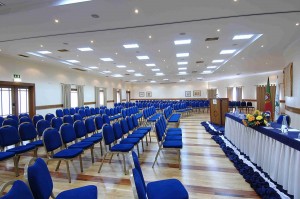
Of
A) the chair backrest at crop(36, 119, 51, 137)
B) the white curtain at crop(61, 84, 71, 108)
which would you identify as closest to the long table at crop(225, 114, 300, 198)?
the chair backrest at crop(36, 119, 51, 137)

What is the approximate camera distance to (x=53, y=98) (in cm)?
1151

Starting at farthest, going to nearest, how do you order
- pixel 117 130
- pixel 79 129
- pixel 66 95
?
pixel 66 95, pixel 79 129, pixel 117 130

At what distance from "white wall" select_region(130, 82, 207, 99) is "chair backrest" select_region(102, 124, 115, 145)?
71.7ft

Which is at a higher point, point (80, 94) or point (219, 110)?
point (80, 94)

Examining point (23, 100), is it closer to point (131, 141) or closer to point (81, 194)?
point (131, 141)

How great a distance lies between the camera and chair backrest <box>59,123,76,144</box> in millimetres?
3984

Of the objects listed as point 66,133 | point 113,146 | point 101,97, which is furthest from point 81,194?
point 101,97

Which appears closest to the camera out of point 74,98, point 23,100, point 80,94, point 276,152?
point 276,152

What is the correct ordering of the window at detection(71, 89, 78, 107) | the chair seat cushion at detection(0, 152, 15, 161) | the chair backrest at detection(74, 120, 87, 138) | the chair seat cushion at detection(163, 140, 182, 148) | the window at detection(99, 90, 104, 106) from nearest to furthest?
the chair seat cushion at detection(0, 152, 15, 161), the chair seat cushion at detection(163, 140, 182, 148), the chair backrest at detection(74, 120, 87, 138), the window at detection(71, 89, 78, 107), the window at detection(99, 90, 104, 106)

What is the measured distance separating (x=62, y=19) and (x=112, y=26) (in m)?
1.35

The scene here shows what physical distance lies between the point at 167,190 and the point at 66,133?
2954 millimetres

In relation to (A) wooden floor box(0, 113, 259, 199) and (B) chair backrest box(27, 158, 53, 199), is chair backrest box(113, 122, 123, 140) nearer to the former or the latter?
(A) wooden floor box(0, 113, 259, 199)

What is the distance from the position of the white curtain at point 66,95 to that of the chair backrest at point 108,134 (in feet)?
31.3

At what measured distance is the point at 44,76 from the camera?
1093cm
